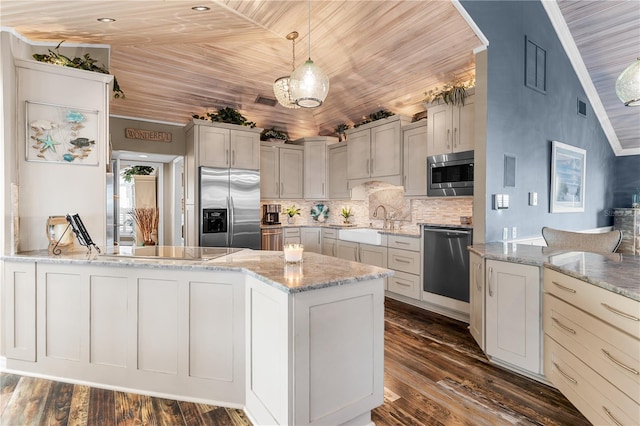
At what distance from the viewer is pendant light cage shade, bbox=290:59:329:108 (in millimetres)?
2330

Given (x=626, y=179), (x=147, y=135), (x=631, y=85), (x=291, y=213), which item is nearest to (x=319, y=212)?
(x=291, y=213)

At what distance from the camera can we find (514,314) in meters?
2.57

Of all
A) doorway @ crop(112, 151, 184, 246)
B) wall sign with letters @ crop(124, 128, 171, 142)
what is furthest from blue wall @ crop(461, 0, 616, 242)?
doorway @ crop(112, 151, 184, 246)

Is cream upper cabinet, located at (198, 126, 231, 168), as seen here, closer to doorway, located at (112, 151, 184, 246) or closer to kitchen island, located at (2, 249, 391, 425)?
doorway, located at (112, 151, 184, 246)

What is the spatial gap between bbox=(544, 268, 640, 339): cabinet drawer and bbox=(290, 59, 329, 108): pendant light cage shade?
2.00 metres

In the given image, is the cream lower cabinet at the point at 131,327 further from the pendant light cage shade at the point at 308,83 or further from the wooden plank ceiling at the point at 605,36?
the wooden plank ceiling at the point at 605,36

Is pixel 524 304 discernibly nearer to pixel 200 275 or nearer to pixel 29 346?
pixel 200 275

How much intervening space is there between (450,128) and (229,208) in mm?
3316

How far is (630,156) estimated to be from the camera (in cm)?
580

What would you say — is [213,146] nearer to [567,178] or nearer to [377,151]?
[377,151]

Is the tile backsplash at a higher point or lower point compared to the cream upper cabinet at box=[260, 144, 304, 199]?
lower

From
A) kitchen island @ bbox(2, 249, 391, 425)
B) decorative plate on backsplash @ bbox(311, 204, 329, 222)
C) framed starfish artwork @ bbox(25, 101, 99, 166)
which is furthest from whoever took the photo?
decorative plate on backsplash @ bbox(311, 204, 329, 222)

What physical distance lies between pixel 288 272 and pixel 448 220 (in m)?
3.22

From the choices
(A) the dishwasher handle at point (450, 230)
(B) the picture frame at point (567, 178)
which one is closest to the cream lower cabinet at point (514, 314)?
(A) the dishwasher handle at point (450, 230)
